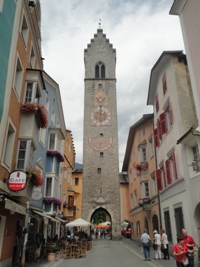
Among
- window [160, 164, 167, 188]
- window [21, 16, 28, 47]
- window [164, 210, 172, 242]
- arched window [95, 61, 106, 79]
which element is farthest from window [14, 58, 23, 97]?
arched window [95, 61, 106, 79]

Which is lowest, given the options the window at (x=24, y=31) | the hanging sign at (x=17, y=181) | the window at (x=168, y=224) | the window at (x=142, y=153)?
the window at (x=168, y=224)

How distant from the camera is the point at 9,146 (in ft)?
36.4

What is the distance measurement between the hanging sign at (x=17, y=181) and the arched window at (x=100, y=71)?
3701 centimetres

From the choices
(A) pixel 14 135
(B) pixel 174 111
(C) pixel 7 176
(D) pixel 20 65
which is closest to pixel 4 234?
(C) pixel 7 176

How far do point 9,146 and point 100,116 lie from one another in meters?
31.1

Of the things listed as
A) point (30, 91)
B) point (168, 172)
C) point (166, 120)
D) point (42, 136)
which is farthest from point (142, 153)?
point (30, 91)

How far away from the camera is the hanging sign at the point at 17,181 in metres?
9.91

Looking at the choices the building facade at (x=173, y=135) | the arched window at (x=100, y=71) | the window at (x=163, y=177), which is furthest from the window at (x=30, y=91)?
the arched window at (x=100, y=71)

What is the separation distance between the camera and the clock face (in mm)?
41375

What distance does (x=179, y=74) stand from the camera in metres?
17.0

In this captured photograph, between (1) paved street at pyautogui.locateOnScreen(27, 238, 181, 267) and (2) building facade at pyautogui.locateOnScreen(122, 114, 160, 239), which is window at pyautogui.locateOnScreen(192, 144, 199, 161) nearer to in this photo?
(1) paved street at pyautogui.locateOnScreen(27, 238, 181, 267)

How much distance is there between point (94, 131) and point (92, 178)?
7.60m

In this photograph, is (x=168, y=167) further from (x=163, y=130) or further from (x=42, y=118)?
(x=42, y=118)

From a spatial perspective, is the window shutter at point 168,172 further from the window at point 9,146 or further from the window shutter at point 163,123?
the window at point 9,146
